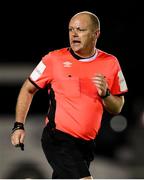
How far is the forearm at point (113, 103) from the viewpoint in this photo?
17.3 ft

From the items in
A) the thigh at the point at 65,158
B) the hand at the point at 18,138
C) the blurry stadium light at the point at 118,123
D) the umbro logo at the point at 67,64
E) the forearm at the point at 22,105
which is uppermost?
the umbro logo at the point at 67,64

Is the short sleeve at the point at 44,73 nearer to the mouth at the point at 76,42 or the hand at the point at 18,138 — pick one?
the mouth at the point at 76,42

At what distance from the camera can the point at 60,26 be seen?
17891 mm

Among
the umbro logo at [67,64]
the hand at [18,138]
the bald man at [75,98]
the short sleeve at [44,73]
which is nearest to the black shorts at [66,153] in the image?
the bald man at [75,98]

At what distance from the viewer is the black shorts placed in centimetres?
519

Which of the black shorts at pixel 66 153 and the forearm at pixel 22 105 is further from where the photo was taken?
the forearm at pixel 22 105

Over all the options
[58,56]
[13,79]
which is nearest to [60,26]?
[13,79]

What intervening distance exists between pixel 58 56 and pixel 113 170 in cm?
557

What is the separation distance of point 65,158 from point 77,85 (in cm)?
57

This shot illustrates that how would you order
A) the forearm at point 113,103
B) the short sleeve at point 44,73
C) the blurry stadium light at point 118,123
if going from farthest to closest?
1. the blurry stadium light at point 118,123
2. the short sleeve at point 44,73
3. the forearm at point 113,103

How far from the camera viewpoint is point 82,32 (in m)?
5.35

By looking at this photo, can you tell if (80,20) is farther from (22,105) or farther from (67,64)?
(22,105)

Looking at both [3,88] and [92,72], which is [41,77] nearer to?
[92,72]

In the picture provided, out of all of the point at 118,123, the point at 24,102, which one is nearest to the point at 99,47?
the point at 118,123
